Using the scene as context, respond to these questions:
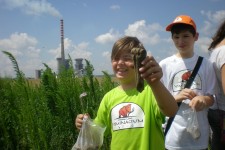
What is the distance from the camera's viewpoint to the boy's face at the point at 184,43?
8.43 feet

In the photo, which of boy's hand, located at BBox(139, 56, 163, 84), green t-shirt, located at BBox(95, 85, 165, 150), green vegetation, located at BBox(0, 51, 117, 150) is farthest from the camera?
green vegetation, located at BBox(0, 51, 117, 150)

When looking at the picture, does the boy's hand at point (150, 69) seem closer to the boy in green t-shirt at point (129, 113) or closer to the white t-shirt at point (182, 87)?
the boy in green t-shirt at point (129, 113)

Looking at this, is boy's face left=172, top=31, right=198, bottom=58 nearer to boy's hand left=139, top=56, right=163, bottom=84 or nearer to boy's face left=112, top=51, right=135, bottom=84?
boy's face left=112, top=51, right=135, bottom=84

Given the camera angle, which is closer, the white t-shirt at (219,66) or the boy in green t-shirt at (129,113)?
the boy in green t-shirt at (129,113)

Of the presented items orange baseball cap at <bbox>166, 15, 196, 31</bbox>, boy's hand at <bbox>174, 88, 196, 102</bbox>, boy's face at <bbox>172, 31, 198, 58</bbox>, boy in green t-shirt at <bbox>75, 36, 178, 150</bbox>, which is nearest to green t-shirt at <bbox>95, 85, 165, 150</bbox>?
boy in green t-shirt at <bbox>75, 36, 178, 150</bbox>

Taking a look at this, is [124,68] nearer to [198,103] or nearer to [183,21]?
[198,103]

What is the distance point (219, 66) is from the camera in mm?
2467

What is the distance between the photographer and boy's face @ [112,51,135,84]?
7.28ft

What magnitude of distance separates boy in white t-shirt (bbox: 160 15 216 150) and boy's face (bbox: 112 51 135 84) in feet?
1.41

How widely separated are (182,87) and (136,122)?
22.9 inches

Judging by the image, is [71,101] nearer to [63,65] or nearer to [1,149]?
[63,65]

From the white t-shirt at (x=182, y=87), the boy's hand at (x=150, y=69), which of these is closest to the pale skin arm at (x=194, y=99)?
the white t-shirt at (x=182, y=87)

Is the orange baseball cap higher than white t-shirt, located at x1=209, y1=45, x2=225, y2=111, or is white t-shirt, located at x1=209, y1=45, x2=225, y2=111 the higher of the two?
the orange baseball cap

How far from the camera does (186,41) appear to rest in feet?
8.43
